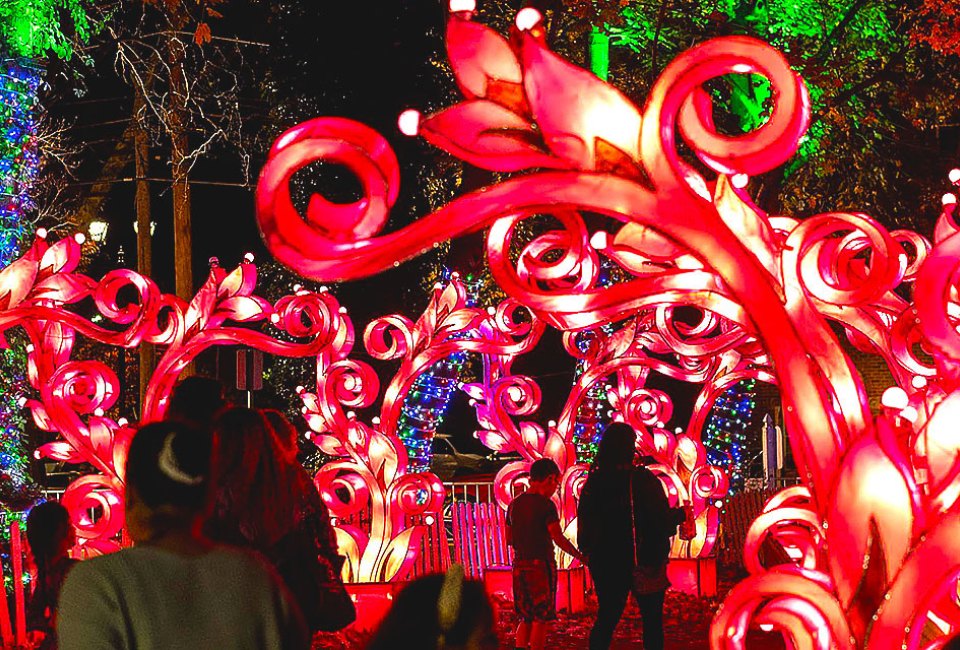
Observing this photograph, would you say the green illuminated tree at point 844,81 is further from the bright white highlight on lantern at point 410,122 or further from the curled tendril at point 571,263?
the bright white highlight on lantern at point 410,122

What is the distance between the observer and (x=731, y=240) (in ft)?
17.4

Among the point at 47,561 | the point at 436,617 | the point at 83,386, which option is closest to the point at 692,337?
the point at 83,386

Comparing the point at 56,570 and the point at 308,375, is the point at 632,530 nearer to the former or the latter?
the point at 56,570

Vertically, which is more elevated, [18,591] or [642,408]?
[642,408]

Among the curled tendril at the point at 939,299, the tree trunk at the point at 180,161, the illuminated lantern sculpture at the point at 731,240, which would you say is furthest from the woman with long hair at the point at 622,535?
the tree trunk at the point at 180,161

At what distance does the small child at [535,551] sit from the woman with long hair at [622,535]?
0.68m

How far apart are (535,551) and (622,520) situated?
1.14m

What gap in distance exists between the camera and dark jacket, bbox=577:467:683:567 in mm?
8953

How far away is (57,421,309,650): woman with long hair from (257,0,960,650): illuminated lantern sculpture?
5.08 ft

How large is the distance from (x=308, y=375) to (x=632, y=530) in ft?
55.4

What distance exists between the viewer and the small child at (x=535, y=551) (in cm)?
988

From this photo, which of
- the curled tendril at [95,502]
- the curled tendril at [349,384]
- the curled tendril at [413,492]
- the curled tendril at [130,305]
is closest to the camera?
the curled tendril at [130,305]

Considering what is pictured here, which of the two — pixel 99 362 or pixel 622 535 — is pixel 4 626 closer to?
pixel 99 362

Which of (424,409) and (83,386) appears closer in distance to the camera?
(83,386)
